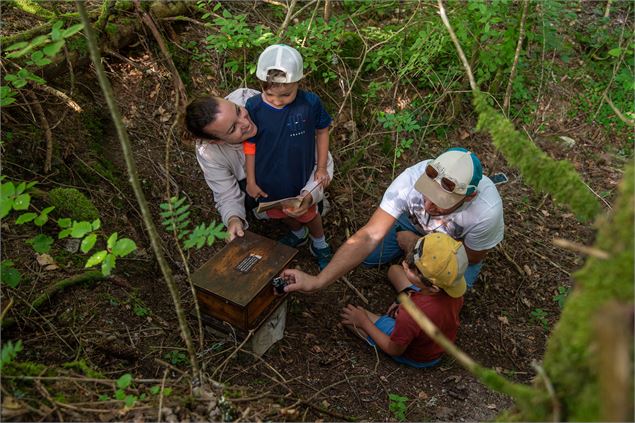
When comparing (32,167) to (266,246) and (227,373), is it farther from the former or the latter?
(227,373)

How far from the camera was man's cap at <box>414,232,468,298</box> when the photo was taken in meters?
2.82

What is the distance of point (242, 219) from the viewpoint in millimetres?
3605

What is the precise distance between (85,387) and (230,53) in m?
3.96

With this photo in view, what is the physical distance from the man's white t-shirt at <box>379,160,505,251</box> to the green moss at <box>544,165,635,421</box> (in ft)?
7.25

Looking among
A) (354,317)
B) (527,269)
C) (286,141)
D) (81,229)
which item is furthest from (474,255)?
(81,229)

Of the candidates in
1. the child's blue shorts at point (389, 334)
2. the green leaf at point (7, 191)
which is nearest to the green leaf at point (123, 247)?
the green leaf at point (7, 191)

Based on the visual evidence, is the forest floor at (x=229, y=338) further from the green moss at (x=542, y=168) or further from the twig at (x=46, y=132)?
the green moss at (x=542, y=168)

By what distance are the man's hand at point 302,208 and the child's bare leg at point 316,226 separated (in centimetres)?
33

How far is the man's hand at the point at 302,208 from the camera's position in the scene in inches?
145

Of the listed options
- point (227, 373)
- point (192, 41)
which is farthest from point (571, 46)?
point (227, 373)

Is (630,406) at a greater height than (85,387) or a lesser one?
greater

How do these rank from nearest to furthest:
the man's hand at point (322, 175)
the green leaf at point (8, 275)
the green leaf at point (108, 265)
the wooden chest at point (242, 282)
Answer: the green leaf at point (108, 265), the green leaf at point (8, 275), the wooden chest at point (242, 282), the man's hand at point (322, 175)

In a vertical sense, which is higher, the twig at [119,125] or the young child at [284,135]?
the twig at [119,125]

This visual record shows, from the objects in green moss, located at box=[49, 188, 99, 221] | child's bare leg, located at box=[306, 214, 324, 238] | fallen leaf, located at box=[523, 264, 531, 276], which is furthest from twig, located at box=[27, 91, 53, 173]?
fallen leaf, located at box=[523, 264, 531, 276]
